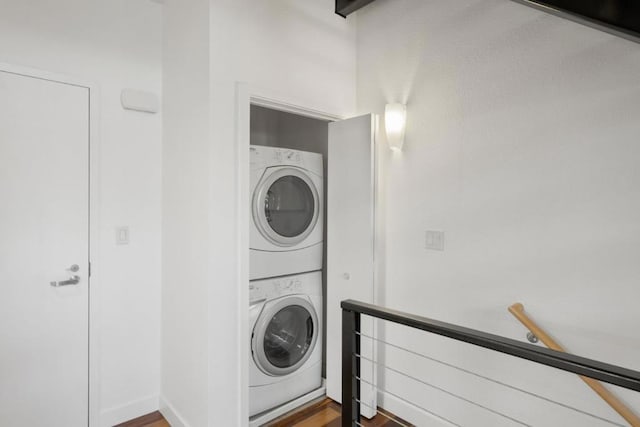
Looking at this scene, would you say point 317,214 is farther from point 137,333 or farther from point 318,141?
point 137,333

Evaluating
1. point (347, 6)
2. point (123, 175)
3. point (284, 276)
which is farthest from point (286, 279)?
point (347, 6)

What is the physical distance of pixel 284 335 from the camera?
247 centimetres

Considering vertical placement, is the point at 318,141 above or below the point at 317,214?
above

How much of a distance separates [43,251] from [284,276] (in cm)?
138

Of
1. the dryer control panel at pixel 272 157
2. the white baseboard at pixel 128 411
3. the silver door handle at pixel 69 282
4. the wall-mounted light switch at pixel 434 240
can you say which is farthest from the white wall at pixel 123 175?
the wall-mounted light switch at pixel 434 240

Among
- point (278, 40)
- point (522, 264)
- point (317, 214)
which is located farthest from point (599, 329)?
point (278, 40)

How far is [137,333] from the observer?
91.0 inches

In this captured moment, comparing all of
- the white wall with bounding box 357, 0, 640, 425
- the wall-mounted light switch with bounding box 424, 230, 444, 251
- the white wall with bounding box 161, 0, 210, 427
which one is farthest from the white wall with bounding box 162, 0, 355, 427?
the wall-mounted light switch with bounding box 424, 230, 444, 251

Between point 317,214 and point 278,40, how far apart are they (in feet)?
3.86

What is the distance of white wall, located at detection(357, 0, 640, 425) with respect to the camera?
4.90 feet

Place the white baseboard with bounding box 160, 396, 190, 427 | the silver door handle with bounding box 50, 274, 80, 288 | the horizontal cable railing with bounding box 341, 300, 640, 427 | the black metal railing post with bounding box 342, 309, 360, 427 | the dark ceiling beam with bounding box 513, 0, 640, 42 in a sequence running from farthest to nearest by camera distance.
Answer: the white baseboard with bounding box 160, 396, 190, 427, the silver door handle with bounding box 50, 274, 80, 288, the black metal railing post with bounding box 342, 309, 360, 427, the dark ceiling beam with bounding box 513, 0, 640, 42, the horizontal cable railing with bounding box 341, 300, 640, 427

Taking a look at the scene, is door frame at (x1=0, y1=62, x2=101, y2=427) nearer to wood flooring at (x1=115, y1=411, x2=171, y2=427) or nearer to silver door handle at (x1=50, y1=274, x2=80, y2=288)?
silver door handle at (x1=50, y1=274, x2=80, y2=288)

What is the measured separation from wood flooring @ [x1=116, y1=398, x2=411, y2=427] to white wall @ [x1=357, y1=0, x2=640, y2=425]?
119mm

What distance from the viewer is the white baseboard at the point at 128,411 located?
7.21ft
